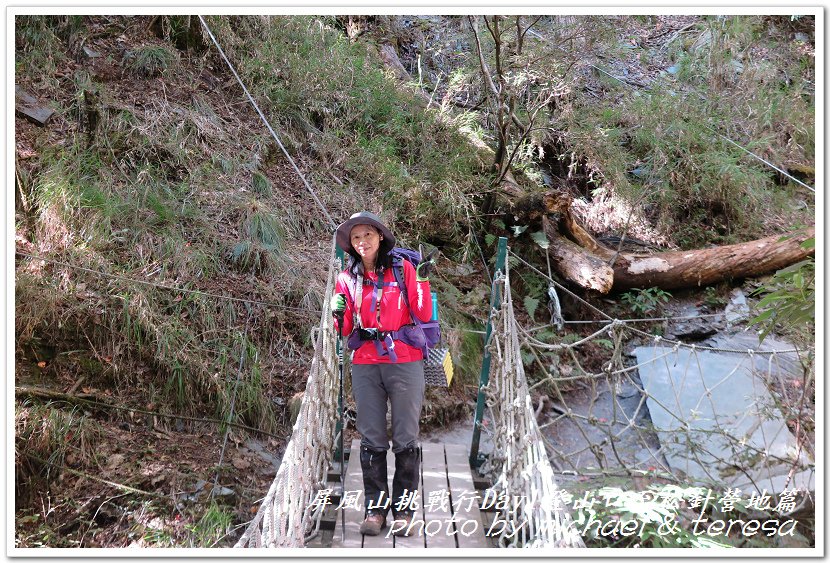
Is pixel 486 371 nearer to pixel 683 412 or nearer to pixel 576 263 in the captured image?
pixel 683 412

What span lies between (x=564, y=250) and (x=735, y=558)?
11.0 feet

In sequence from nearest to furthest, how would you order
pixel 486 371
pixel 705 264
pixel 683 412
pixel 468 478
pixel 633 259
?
pixel 468 478 → pixel 486 371 → pixel 683 412 → pixel 633 259 → pixel 705 264

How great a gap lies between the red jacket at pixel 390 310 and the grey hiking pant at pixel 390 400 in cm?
4

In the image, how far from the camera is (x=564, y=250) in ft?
17.0

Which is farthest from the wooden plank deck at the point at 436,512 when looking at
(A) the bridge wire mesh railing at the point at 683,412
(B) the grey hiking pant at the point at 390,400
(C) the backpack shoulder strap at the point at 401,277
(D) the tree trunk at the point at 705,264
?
(D) the tree trunk at the point at 705,264

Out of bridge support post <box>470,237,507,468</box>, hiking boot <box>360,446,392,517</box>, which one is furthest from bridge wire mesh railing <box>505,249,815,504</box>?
hiking boot <box>360,446,392,517</box>

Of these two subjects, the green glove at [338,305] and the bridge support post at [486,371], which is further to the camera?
the bridge support post at [486,371]

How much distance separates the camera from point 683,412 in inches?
170

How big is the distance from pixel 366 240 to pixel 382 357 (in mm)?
447

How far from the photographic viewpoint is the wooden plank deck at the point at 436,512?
2.47 meters

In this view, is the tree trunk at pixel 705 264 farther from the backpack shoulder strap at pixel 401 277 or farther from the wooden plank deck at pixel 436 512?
the backpack shoulder strap at pixel 401 277

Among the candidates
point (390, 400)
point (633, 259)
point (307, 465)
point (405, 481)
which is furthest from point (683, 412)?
point (307, 465)

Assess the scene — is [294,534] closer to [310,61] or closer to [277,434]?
[277,434]

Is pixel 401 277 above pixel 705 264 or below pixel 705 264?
below
